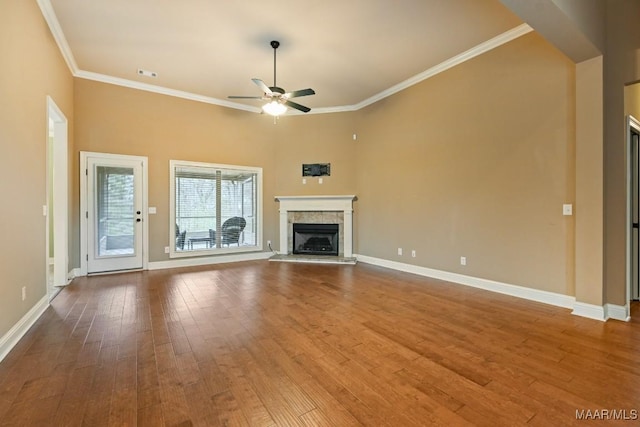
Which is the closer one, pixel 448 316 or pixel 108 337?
pixel 108 337

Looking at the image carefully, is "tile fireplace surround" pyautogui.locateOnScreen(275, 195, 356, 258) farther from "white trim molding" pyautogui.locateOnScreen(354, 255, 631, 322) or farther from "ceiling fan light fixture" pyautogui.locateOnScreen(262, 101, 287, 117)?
"ceiling fan light fixture" pyautogui.locateOnScreen(262, 101, 287, 117)

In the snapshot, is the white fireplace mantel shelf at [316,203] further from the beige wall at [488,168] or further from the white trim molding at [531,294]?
the white trim molding at [531,294]

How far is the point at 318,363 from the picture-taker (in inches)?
90.0

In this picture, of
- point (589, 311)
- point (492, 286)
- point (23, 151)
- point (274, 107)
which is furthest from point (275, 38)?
A: point (589, 311)

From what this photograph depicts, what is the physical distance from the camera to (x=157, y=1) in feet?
10.8

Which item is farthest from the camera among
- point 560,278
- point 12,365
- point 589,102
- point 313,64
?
point 313,64

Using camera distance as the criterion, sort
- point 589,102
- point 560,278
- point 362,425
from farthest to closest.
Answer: point 560,278 < point 589,102 < point 362,425

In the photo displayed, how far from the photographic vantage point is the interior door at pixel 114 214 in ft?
16.9

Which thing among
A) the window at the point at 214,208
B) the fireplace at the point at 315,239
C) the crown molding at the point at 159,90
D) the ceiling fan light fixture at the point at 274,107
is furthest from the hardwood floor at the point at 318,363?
the crown molding at the point at 159,90

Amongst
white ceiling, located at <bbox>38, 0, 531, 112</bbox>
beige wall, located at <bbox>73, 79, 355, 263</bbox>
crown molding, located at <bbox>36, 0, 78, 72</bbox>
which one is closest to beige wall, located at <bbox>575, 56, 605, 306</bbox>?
white ceiling, located at <bbox>38, 0, 531, 112</bbox>

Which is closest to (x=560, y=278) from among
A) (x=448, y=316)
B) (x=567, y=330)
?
(x=567, y=330)

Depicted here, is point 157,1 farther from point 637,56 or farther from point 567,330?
point 567,330

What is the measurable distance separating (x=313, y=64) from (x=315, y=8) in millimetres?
1331

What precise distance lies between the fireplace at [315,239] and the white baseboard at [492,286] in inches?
53.8
